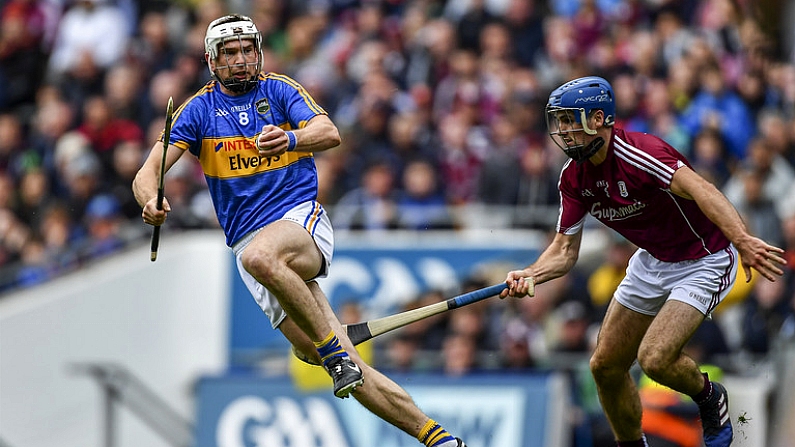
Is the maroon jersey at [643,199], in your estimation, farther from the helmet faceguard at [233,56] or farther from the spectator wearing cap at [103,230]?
the spectator wearing cap at [103,230]

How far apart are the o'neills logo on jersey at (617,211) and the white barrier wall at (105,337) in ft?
25.6

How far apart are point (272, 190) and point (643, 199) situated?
2259 mm

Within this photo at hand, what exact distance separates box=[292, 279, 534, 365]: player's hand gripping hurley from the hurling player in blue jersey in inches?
13.2

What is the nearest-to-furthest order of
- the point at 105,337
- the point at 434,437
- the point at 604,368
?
the point at 434,437
the point at 604,368
the point at 105,337

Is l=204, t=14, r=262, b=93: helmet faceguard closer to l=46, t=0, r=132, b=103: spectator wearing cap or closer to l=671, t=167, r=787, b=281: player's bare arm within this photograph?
l=671, t=167, r=787, b=281: player's bare arm

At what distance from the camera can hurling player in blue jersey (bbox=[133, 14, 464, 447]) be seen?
8805 mm

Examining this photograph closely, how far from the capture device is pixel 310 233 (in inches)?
353

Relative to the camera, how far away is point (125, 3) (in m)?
18.6

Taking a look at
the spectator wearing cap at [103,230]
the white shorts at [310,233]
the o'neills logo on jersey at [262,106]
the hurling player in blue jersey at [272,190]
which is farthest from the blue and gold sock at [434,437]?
the spectator wearing cap at [103,230]

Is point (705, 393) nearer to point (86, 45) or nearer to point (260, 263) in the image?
point (260, 263)

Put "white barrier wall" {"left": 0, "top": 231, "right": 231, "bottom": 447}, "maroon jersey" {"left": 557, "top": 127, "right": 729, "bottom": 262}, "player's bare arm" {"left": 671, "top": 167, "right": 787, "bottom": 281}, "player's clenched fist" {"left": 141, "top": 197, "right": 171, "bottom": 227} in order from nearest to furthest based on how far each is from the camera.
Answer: "player's bare arm" {"left": 671, "top": 167, "right": 787, "bottom": 281} < "player's clenched fist" {"left": 141, "top": 197, "right": 171, "bottom": 227} < "maroon jersey" {"left": 557, "top": 127, "right": 729, "bottom": 262} < "white barrier wall" {"left": 0, "top": 231, "right": 231, "bottom": 447}

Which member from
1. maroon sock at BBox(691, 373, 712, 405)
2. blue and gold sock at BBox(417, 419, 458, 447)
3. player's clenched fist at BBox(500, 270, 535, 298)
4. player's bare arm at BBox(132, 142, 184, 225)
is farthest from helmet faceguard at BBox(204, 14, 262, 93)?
maroon sock at BBox(691, 373, 712, 405)

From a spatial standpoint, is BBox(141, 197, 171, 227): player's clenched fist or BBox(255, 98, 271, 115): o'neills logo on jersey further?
BBox(255, 98, 271, 115): o'neills logo on jersey

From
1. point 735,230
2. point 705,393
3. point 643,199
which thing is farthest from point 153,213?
point 705,393
